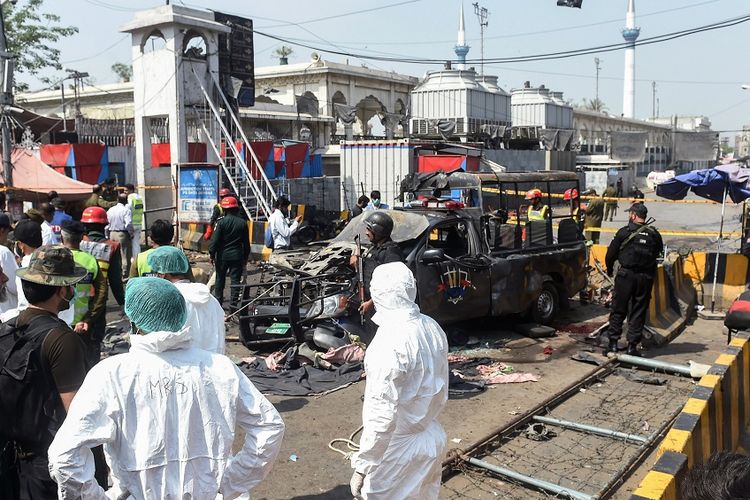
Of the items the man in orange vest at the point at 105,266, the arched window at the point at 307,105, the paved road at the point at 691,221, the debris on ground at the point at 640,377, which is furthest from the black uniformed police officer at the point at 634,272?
the arched window at the point at 307,105

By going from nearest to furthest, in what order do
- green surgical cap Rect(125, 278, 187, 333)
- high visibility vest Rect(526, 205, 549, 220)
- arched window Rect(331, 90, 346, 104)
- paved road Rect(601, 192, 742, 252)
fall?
green surgical cap Rect(125, 278, 187, 333), high visibility vest Rect(526, 205, 549, 220), paved road Rect(601, 192, 742, 252), arched window Rect(331, 90, 346, 104)

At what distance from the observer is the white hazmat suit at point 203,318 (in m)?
4.47

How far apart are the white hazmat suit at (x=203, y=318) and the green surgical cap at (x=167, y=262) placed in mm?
125

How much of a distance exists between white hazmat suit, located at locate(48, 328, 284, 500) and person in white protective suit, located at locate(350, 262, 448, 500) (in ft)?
2.82

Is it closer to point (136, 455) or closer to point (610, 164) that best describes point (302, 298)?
point (136, 455)

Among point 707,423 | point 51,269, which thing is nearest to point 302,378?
point 707,423

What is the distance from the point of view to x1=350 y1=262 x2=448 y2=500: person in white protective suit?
328cm

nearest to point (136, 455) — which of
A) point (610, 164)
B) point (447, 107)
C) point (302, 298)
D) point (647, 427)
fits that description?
point (647, 427)

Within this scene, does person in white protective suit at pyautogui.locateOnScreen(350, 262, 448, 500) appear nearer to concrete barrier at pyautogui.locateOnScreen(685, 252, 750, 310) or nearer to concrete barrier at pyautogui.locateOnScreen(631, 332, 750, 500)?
concrete barrier at pyautogui.locateOnScreen(631, 332, 750, 500)

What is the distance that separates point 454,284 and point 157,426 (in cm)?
602

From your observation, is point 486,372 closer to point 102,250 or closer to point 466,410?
point 466,410

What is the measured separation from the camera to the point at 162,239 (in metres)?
5.91

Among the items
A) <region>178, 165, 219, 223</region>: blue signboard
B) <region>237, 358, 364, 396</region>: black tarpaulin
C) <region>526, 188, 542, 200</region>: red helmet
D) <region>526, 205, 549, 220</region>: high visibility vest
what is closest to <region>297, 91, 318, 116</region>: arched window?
<region>178, 165, 219, 223</region>: blue signboard

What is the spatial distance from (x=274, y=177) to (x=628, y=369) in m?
15.3
